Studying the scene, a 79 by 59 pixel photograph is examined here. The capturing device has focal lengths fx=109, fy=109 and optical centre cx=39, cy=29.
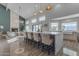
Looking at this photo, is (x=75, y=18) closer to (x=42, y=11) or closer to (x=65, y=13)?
(x=65, y=13)

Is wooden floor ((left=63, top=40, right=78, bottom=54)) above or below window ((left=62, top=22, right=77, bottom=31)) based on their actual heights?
below

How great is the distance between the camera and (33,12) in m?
1.88

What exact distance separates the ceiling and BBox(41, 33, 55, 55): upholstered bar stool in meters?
0.37

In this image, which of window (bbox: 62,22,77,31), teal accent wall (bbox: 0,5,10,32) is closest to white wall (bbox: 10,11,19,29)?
teal accent wall (bbox: 0,5,10,32)

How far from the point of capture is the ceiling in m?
1.79

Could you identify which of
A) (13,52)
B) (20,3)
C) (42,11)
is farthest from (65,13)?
(13,52)

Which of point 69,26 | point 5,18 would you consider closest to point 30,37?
point 5,18

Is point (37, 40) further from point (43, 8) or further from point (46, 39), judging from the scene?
point (43, 8)

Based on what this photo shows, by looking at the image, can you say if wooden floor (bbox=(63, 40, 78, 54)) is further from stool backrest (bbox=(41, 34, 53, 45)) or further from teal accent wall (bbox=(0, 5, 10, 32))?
teal accent wall (bbox=(0, 5, 10, 32))

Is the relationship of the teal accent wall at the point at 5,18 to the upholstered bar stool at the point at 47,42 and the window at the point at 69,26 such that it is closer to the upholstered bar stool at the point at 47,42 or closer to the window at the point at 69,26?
the upholstered bar stool at the point at 47,42

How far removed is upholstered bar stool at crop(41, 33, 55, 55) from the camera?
183 cm

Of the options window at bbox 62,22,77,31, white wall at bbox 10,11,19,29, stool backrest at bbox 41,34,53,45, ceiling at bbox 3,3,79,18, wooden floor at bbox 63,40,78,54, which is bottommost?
wooden floor at bbox 63,40,78,54

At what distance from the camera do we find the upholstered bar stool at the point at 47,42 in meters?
1.83

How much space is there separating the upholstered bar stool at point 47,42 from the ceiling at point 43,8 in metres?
0.37
